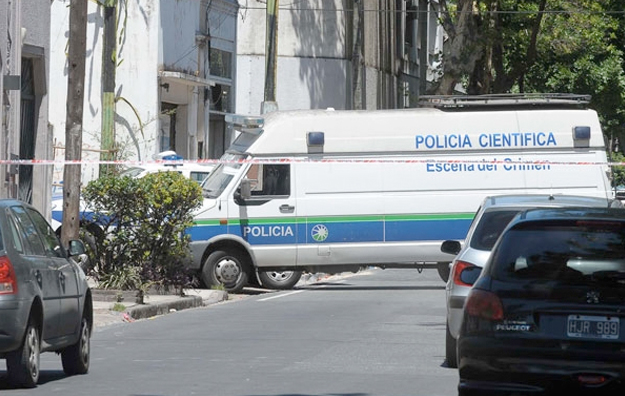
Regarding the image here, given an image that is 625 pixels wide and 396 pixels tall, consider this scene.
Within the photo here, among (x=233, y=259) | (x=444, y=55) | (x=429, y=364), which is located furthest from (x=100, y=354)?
(x=444, y=55)

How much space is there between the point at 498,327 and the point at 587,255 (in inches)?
32.4

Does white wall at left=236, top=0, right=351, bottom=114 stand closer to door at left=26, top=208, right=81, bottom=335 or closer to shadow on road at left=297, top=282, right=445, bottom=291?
shadow on road at left=297, top=282, right=445, bottom=291

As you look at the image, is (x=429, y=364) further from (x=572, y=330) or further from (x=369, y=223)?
(x=369, y=223)

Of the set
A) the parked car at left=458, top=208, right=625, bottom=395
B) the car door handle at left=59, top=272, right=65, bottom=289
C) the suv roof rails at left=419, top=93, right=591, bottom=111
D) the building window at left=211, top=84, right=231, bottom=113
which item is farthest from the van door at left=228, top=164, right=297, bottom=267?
the parked car at left=458, top=208, right=625, bottom=395

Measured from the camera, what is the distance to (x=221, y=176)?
2405cm

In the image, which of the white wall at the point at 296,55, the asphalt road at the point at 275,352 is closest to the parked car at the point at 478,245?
the asphalt road at the point at 275,352

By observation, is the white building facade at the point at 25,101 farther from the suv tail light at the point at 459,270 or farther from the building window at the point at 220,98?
the building window at the point at 220,98

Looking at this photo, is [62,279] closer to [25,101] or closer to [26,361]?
[26,361]

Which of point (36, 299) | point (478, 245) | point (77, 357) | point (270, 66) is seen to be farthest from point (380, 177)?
point (36, 299)

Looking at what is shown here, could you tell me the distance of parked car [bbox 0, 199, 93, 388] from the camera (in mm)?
10523

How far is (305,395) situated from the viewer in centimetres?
1070

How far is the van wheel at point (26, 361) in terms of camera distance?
35.1ft

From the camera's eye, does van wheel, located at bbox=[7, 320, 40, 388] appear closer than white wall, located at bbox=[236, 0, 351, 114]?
Yes

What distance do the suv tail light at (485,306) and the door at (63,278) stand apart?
13.7ft
